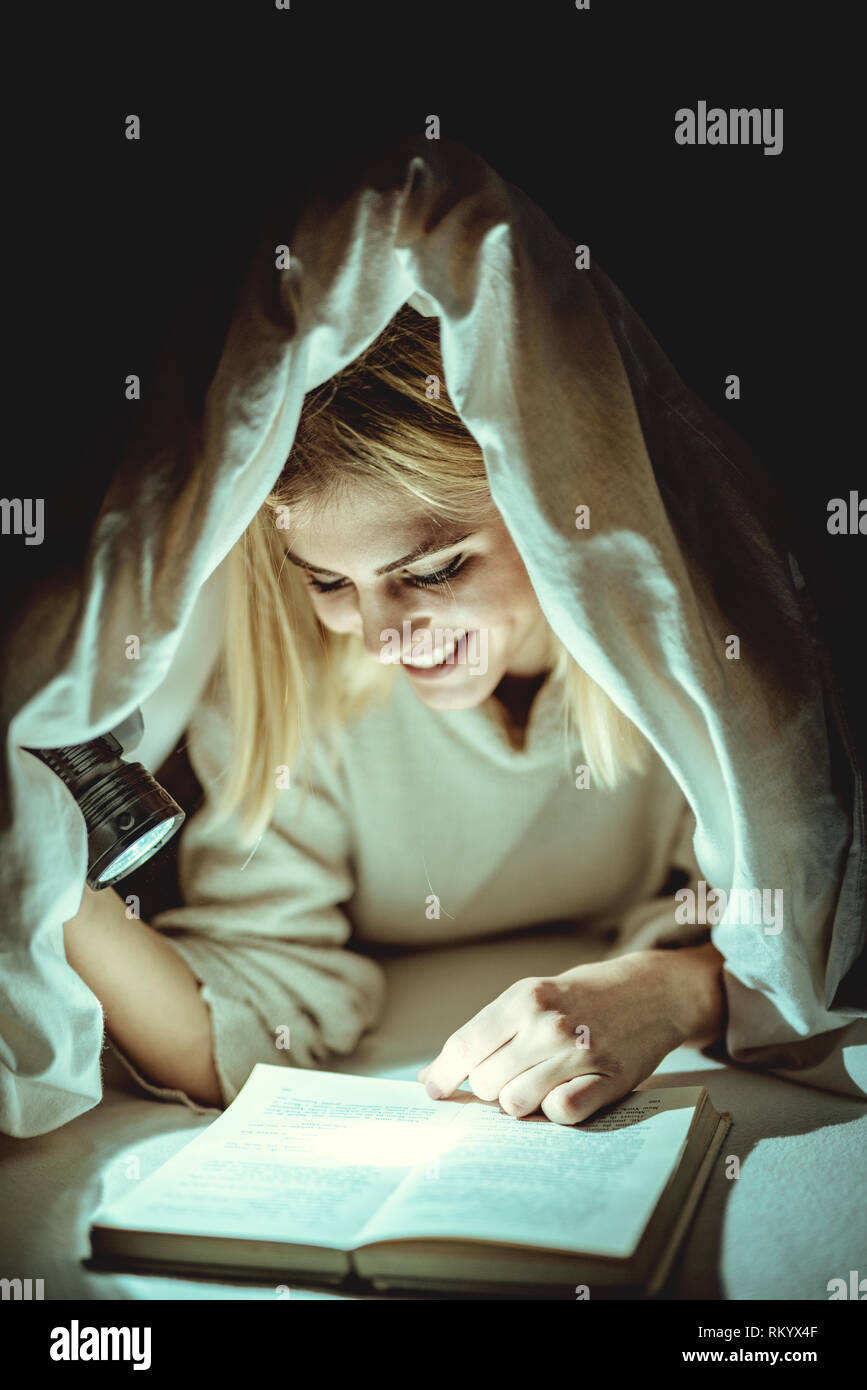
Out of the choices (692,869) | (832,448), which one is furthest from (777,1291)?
(832,448)

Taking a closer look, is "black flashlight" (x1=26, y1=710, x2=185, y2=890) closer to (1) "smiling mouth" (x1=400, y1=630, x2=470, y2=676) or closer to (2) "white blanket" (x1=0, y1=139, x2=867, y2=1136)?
(2) "white blanket" (x1=0, y1=139, x2=867, y2=1136)

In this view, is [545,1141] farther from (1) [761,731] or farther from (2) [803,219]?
(2) [803,219]

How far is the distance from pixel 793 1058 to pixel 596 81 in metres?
0.76

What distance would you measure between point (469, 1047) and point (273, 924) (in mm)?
266

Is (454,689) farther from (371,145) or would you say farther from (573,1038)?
(371,145)

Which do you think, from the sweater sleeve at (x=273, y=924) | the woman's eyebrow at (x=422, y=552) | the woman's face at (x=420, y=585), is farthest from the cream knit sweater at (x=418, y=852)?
the woman's eyebrow at (x=422, y=552)

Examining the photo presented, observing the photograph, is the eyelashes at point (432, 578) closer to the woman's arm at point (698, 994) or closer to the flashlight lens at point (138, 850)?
the flashlight lens at point (138, 850)

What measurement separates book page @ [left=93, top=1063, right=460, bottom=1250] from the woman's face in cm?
33

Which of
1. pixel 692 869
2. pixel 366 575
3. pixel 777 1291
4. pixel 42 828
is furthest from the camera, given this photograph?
pixel 692 869

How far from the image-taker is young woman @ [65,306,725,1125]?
33.7 inches

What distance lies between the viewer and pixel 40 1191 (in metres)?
0.79

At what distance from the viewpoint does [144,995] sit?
3.06 ft

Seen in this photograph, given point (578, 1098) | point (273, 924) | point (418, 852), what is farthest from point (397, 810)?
point (578, 1098)

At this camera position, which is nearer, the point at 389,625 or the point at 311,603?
the point at 389,625
